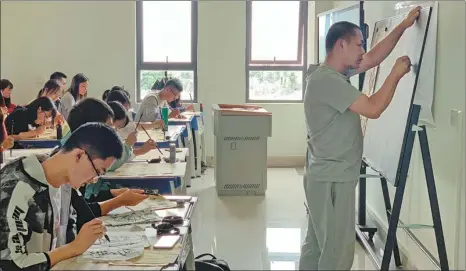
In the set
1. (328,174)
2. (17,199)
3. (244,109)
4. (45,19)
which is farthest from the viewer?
(45,19)

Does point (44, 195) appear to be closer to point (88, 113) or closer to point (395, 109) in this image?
point (88, 113)

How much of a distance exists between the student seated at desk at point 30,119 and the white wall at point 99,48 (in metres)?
2.74

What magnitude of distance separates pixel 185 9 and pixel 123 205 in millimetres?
5939

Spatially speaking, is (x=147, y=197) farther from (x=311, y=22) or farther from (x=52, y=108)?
(x=311, y=22)

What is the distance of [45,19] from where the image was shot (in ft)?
26.5

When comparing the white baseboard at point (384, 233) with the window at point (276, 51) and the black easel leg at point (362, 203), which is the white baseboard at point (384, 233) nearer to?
the black easel leg at point (362, 203)

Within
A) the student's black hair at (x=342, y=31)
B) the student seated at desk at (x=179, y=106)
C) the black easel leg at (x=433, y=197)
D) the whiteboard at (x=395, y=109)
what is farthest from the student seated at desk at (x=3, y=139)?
the student seated at desk at (x=179, y=106)

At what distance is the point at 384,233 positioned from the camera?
4.56 metres

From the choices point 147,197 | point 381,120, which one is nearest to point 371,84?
point 381,120

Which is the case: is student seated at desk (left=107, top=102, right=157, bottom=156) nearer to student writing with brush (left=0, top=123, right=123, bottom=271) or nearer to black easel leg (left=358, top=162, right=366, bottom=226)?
black easel leg (left=358, top=162, right=366, bottom=226)

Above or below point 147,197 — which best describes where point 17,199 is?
above

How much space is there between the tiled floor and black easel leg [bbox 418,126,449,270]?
3.22 ft

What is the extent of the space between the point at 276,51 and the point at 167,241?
6430 millimetres

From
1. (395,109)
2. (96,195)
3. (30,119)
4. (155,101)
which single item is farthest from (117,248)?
(155,101)
